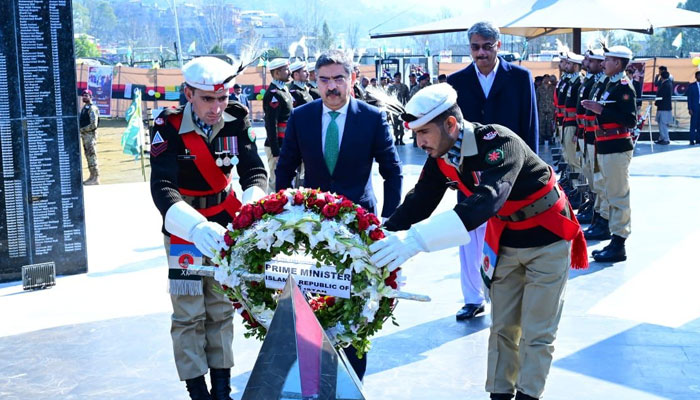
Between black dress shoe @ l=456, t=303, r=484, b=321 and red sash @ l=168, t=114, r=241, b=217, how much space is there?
243 cm

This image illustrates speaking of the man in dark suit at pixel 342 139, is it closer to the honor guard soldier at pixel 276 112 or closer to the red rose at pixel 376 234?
the red rose at pixel 376 234

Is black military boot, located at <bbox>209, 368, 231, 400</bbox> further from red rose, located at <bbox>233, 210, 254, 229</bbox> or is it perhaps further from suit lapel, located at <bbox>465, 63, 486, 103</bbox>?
suit lapel, located at <bbox>465, 63, 486, 103</bbox>

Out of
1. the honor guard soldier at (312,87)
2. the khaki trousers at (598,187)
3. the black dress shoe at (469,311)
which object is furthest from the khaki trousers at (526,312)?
the honor guard soldier at (312,87)

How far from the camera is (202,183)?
471cm

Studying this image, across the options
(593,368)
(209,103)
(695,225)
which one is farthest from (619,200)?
(209,103)

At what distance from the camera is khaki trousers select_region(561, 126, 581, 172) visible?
12.4 m

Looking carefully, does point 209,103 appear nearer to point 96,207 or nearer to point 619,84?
point 619,84

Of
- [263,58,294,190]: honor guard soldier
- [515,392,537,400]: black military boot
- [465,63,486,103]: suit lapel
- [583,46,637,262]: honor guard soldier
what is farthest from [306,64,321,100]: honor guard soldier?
[515,392,537,400]: black military boot

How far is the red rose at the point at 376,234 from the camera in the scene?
3.64 meters

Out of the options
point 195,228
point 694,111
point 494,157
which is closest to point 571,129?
point 494,157

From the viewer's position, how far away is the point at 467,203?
3732 mm

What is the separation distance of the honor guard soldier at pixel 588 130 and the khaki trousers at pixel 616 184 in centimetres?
70

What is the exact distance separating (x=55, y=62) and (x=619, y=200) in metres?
5.53

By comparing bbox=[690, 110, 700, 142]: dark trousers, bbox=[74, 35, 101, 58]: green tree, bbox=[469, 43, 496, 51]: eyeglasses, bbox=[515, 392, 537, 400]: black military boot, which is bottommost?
bbox=[515, 392, 537, 400]: black military boot
